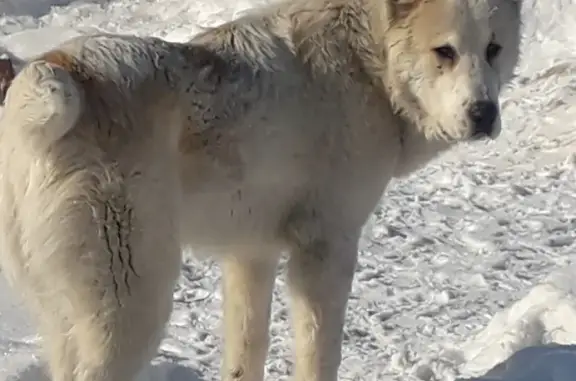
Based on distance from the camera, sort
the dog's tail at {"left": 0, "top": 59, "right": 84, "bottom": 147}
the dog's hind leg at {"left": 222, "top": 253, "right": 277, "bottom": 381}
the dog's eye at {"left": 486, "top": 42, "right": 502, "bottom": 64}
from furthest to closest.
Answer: the dog's hind leg at {"left": 222, "top": 253, "right": 277, "bottom": 381} < the dog's eye at {"left": 486, "top": 42, "right": 502, "bottom": 64} < the dog's tail at {"left": 0, "top": 59, "right": 84, "bottom": 147}

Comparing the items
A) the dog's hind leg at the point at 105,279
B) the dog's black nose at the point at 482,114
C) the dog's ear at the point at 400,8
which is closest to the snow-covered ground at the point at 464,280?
the dog's black nose at the point at 482,114

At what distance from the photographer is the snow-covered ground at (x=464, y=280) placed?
4633 millimetres

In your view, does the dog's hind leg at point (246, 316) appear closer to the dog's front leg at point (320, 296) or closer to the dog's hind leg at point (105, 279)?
the dog's front leg at point (320, 296)

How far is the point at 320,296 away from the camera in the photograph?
147 inches

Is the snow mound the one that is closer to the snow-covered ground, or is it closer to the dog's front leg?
the snow-covered ground

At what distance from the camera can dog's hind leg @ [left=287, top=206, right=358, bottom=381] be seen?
3.70 metres

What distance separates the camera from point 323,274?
146 inches

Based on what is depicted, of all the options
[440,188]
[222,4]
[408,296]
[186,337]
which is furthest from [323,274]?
[222,4]

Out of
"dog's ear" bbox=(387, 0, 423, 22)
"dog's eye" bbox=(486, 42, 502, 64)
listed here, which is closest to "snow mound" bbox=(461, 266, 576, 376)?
"dog's eye" bbox=(486, 42, 502, 64)

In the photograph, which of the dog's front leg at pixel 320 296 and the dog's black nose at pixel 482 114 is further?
the dog's front leg at pixel 320 296

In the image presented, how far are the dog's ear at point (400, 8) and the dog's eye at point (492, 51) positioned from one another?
31 centimetres

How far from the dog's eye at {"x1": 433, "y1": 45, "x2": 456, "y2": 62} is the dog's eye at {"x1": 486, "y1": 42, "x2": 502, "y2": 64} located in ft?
0.53

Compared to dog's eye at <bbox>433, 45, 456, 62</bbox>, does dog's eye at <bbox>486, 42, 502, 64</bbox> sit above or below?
below

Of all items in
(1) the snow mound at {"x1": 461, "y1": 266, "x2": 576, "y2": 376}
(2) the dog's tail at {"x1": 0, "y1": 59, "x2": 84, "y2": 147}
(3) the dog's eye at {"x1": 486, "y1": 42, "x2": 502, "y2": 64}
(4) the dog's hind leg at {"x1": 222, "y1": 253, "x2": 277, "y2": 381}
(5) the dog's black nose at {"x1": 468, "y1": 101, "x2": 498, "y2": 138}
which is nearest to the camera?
(2) the dog's tail at {"x1": 0, "y1": 59, "x2": 84, "y2": 147}
